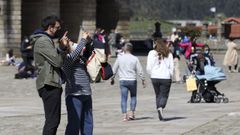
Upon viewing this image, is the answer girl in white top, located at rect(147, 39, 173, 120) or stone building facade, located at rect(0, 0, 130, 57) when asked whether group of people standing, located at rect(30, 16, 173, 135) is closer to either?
girl in white top, located at rect(147, 39, 173, 120)

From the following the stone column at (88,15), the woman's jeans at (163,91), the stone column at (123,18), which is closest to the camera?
the woman's jeans at (163,91)

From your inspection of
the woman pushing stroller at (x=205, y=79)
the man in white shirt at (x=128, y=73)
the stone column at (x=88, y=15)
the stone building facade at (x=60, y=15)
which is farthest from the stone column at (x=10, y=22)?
the man in white shirt at (x=128, y=73)

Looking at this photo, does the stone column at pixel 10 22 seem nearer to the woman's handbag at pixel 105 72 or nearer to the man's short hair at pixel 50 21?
the woman's handbag at pixel 105 72

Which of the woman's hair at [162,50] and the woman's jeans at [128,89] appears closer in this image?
the woman's hair at [162,50]

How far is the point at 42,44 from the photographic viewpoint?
11.3 metres

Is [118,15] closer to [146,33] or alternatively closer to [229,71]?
[229,71]

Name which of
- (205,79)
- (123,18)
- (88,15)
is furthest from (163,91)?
(123,18)

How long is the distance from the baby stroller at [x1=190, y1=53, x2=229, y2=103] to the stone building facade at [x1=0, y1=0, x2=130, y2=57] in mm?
23693

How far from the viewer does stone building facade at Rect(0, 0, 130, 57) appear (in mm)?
46250

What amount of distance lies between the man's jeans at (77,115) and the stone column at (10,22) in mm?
34049

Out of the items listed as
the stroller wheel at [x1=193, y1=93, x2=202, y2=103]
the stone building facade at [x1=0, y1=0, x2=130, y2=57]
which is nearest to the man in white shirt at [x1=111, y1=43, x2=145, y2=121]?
the stroller wheel at [x1=193, y1=93, x2=202, y2=103]

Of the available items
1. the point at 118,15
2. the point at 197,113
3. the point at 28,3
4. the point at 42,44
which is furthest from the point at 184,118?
the point at 118,15

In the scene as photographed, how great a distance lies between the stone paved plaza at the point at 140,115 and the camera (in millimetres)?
15758

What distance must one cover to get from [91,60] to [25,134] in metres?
3.24
